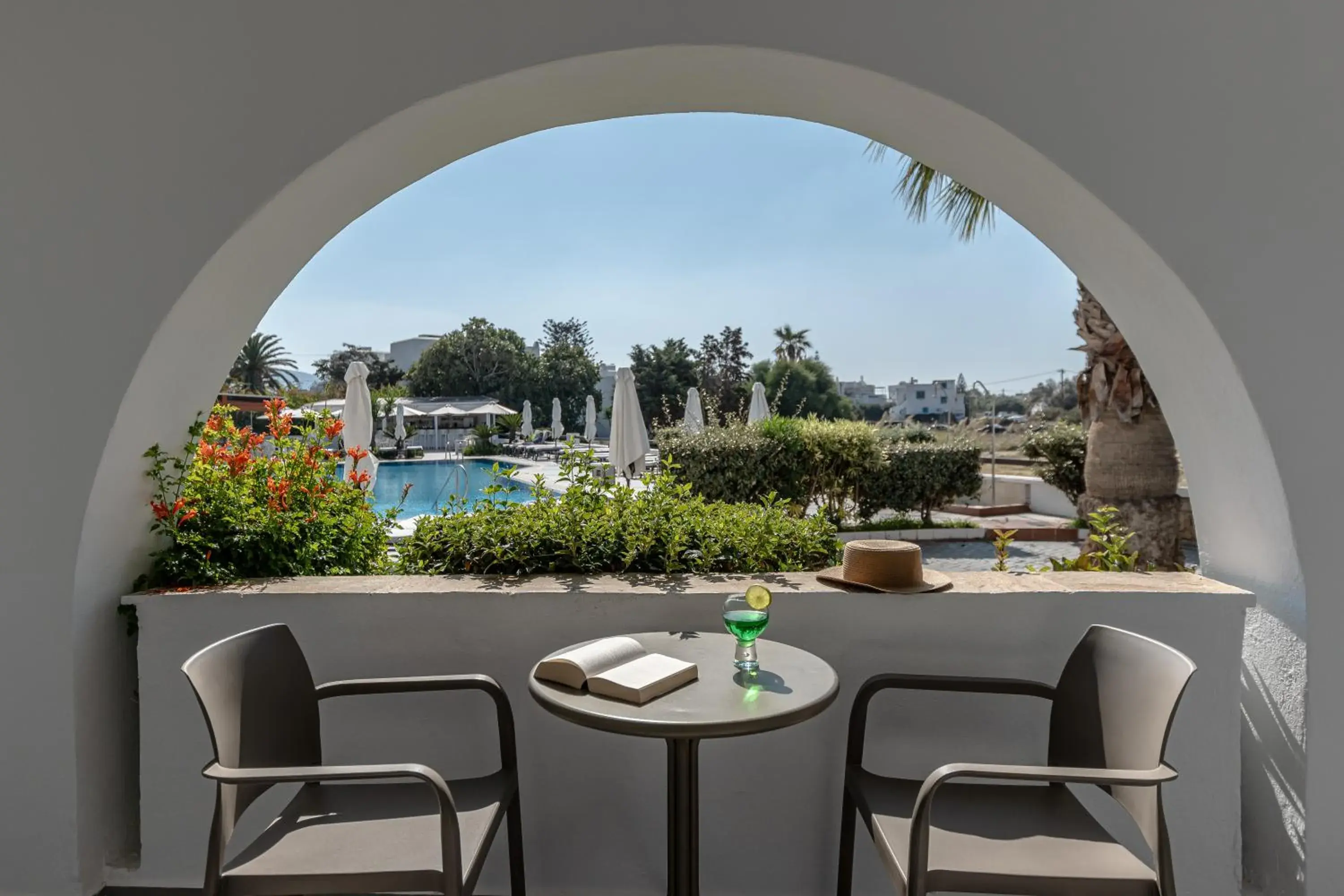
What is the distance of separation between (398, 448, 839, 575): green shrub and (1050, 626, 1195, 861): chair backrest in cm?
90

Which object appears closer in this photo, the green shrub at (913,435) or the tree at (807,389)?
the green shrub at (913,435)

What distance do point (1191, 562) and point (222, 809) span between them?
10034mm

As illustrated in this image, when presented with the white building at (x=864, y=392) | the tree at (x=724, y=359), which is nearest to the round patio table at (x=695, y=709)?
the tree at (x=724, y=359)

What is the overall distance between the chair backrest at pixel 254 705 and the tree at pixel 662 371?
109 feet

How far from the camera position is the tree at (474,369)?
39.2 meters

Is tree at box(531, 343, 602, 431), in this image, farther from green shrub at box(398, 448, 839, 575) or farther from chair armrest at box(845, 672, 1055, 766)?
chair armrest at box(845, 672, 1055, 766)

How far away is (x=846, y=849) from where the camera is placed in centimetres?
198

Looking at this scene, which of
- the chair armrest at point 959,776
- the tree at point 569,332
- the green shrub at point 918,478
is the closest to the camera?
the chair armrest at point 959,776

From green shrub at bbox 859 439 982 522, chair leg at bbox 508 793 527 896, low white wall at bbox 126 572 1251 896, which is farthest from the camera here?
green shrub at bbox 859 439 982 522

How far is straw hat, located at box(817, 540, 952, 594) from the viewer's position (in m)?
2.20

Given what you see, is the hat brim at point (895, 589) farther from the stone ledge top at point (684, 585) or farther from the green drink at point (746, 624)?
the green drink at point (746, 624)

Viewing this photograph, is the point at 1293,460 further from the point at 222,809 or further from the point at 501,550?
the point at 222,809

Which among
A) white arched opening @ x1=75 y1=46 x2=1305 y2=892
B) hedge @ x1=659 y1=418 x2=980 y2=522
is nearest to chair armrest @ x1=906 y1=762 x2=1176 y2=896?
white arched opening @ x1=75 y1=46 x2=1305 y2=892

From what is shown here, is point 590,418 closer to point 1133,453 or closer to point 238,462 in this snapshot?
point 1133,453
